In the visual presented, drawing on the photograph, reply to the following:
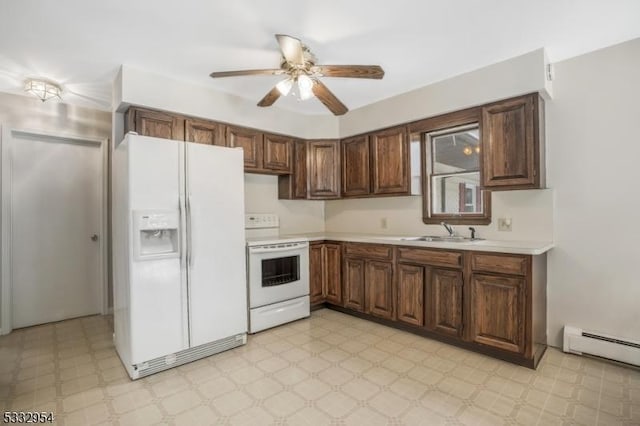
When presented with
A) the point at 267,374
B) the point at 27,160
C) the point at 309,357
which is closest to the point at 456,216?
the point at 309,357

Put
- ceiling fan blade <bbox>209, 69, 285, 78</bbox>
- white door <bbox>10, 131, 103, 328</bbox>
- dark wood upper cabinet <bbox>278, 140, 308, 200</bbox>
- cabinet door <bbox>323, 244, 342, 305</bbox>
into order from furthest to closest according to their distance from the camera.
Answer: dark wood upper cabinet <bbox>278, 140, 308, 200</bbox>, cabinet door <bbox>323, 244, 342, 305</bbox>, white door <bbox>10, 131, 103, 328</bbox>, ceiling fan blade <bbox>209, 69, 285, 78</bbox>

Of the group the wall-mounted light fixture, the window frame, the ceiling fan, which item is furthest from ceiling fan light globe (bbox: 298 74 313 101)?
the wall-mounted light fixture

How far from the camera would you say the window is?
324 cm

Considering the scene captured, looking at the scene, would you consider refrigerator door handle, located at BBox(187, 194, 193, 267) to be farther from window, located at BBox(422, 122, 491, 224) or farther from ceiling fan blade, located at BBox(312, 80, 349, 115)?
window, located at BBox(422, 122, 491, 224)

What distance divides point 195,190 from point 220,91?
1.33 m

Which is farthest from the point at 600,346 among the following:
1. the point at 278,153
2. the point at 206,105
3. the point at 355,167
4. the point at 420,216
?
the point at 206,105

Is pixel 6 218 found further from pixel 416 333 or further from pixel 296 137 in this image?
pixel 416 333

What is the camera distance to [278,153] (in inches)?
155

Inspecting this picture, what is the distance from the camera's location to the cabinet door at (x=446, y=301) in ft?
9.11

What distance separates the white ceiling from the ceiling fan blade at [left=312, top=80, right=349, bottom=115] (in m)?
0.29

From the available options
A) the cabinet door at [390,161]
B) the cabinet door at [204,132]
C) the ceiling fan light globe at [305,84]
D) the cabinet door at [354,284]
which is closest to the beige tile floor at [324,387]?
the cabinet door at [354,284]

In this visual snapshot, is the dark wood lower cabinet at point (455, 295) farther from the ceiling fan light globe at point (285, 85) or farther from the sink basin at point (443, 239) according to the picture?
the ceiling fan light globe at point (285, 85)

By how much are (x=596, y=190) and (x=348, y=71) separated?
2.26m

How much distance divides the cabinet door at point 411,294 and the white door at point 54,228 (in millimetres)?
3604
